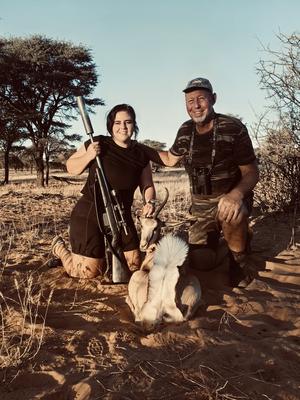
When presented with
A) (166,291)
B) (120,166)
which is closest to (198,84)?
(120,166)

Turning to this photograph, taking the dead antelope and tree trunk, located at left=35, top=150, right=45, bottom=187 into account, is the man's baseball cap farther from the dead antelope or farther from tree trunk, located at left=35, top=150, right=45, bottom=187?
tree trunk, located at left=35, top=150, right=45, bottom=187

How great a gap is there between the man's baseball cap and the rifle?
3.08ft

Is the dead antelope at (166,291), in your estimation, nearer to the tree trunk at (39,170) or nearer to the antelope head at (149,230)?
the antelope head at (149,230)

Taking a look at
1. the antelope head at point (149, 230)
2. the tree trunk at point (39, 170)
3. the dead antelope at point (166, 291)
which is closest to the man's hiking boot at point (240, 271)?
the dead antelope at point (166, 291)

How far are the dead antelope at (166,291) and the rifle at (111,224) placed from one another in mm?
587

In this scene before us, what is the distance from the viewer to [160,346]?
256cm

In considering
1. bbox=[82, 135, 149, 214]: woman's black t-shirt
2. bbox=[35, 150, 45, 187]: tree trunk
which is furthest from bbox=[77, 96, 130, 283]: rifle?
bbox=[35, 150, 45, 187]: tree trunk

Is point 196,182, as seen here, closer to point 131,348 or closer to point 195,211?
point 195,211

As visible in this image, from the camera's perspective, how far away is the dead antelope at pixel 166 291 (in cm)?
289

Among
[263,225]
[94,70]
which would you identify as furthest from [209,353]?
[94,70]

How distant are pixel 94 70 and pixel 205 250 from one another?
18123mm

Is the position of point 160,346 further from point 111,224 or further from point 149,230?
point 111,224

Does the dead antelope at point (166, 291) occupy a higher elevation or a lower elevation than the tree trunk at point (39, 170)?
lower

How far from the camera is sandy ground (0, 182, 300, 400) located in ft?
6.82
